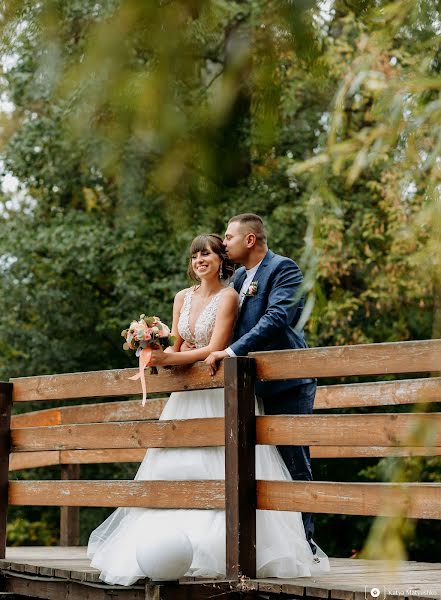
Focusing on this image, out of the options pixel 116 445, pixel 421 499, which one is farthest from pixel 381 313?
pixel 421 499

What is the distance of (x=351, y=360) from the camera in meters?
3.87

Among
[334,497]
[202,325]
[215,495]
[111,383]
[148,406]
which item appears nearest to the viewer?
[334,497]

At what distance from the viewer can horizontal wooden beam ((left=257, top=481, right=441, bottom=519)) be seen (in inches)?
134

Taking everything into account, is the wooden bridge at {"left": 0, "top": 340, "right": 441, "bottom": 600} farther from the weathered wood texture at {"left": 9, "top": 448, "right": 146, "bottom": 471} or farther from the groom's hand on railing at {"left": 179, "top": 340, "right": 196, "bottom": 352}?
the groom's hand on railing at {"left": 179, "top": 340, "right": 196, "bottom": 352}

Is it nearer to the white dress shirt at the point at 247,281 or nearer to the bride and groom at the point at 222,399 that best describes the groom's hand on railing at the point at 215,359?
the bride and groom at the point at 222,399

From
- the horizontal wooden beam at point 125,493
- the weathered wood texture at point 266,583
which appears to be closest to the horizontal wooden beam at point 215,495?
the horizontal wooden beam at point 125,493

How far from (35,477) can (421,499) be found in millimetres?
9570

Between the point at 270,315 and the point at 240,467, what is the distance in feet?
2.18

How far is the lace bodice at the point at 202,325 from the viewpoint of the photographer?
468cm

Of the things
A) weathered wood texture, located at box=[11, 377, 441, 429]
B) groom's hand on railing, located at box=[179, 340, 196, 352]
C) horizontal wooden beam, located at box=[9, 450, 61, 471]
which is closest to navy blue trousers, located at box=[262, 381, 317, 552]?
weathered wood texture, located at box=[11, 377, 441, 429]

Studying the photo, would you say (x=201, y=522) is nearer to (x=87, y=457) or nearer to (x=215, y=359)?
(x=215, y=359)

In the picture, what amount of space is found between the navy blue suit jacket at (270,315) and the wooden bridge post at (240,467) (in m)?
0.22

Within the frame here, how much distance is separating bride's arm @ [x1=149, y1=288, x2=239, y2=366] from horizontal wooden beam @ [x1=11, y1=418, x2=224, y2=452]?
0.27 m

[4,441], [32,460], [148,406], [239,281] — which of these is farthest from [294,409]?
[32,460]
